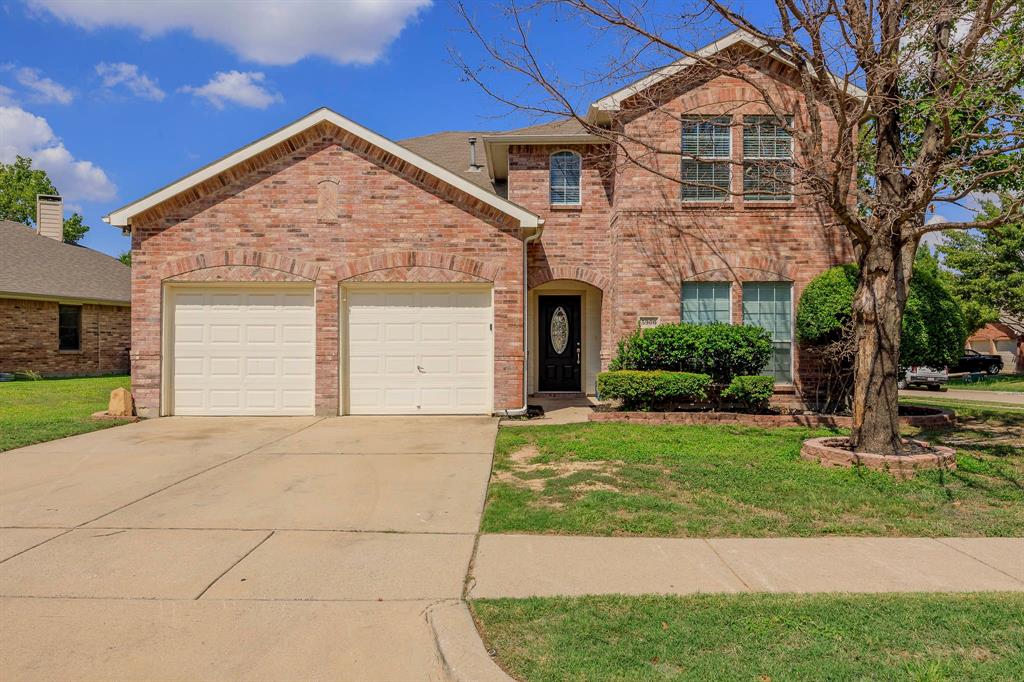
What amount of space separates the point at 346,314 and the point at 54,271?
16522mm

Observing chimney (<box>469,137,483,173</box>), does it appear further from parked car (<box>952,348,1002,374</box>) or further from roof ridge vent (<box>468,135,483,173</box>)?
parked car (<box>952,348,1002,374</box>)

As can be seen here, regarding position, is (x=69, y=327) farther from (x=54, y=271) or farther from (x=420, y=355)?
(x=420, y=355)

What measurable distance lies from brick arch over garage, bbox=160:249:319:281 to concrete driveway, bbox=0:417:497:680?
399cm

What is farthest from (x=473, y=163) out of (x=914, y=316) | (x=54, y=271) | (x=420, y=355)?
(x=54, y=271)

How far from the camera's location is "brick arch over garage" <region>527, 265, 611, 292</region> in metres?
14.2

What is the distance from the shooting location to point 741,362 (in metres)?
11.6

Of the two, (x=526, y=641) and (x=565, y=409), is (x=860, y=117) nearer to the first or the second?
(x=526, y=641)

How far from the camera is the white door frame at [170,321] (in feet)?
39.0

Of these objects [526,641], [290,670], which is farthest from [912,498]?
[290,670]

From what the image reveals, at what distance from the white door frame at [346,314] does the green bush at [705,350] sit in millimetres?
2689

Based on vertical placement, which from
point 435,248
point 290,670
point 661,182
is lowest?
point 290,670

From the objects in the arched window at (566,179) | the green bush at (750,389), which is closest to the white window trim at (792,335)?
the green bush at (750,389)

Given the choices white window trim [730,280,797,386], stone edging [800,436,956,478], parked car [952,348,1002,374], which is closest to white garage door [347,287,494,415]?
white window trim [730,280,797,386]

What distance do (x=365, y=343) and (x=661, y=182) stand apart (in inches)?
270
